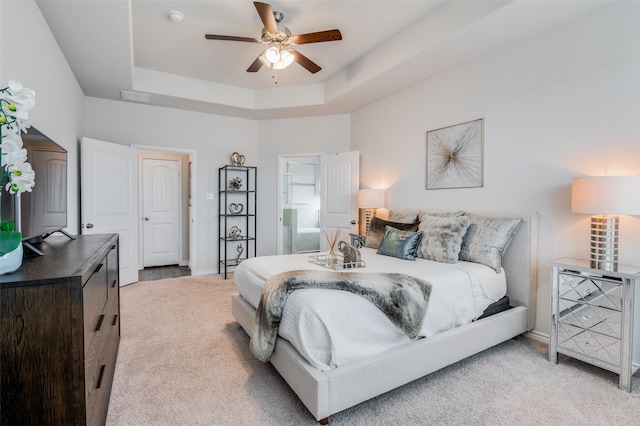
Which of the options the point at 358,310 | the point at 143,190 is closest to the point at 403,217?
the point at 358,310

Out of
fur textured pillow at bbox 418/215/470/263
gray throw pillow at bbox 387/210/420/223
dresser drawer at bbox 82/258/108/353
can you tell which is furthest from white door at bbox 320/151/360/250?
dresser drawer at bbox 82/258/108/353

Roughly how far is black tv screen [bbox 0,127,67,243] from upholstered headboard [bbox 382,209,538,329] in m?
3.39

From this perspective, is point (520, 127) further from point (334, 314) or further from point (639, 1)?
point (334, 314)

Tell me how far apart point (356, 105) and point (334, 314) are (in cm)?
359

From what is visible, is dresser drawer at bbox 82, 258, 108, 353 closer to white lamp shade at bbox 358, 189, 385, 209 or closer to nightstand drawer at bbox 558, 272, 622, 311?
nightstand drawer at bbox 558, 272, 622, 311

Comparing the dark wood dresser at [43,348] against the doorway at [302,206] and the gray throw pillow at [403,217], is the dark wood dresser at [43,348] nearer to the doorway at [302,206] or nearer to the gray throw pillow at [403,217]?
the gray throw pillow at [403,217]

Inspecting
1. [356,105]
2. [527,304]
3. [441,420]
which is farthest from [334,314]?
[356,105]

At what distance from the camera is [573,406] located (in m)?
1.81

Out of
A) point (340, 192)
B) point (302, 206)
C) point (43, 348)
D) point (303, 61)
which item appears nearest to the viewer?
point (43, 348)

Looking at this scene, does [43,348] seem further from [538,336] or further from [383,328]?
[538,336]

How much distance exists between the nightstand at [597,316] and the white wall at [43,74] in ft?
12.4

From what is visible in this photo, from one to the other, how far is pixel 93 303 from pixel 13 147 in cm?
66

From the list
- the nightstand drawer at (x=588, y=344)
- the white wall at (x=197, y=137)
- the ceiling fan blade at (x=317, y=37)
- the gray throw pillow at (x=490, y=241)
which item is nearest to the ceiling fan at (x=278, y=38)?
the ceiling fan blade at (x=317, y=37)

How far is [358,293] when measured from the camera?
72.7 inches
